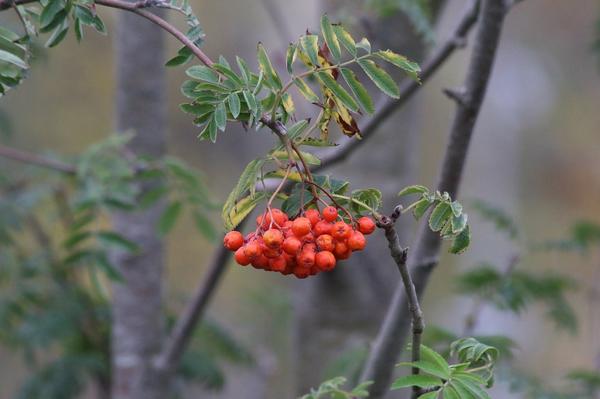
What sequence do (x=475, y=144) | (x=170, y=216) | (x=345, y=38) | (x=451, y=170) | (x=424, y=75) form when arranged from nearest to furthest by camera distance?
(x=345, y=38) → (x=451, y=170) → (x=424, y=75) → (x=170, y=216) → (x=475, y=144)

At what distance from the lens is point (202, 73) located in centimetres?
70

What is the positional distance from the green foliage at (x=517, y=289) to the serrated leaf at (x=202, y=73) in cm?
103

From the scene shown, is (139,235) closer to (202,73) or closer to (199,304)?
(199,304)

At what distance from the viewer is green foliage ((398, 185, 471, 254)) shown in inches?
26.5

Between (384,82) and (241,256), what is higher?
(384,82)

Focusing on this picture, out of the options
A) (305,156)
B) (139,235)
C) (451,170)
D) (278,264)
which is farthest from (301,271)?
(139,235)

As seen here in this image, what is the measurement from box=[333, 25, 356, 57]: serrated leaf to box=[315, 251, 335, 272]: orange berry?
0.22 meters

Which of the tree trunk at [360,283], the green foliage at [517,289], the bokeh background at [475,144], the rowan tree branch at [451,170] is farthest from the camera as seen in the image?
the bokeh background at [475,144]

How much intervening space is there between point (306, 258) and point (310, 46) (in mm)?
217

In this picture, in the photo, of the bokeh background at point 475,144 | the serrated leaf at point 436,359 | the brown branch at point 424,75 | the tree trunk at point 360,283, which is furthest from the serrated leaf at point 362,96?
the bokeh background at point 475,144

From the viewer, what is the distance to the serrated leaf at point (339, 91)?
701 mm

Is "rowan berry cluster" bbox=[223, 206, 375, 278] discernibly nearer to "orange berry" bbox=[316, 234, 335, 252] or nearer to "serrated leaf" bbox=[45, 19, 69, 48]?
"orange berry" bbox=[316, 234, 335, 252]

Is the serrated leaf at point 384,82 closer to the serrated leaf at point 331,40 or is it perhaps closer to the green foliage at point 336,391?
the serrated leaf at point 331,40

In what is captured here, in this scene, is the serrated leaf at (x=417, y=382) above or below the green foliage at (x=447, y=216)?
below
